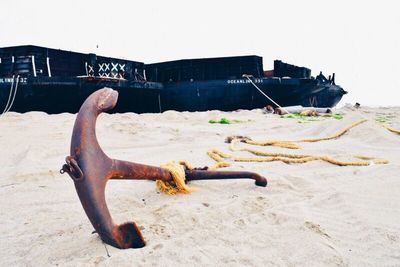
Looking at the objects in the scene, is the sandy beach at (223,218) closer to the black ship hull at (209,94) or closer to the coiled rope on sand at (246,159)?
the coiled rope on sand at (246,159)

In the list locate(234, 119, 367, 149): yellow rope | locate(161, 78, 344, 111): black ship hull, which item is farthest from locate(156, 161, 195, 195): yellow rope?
locate(161, 78, 344, 111): black ship hull

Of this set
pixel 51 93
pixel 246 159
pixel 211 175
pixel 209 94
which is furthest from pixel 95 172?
pixel 209 94

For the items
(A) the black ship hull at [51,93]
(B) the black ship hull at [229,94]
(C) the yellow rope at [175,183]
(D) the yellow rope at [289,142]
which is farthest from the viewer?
(B) the black ship hull at [229,94]

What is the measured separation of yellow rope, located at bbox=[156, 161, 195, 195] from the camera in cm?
206

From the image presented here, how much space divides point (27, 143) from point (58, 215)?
8.26 ft

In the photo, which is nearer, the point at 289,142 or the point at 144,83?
the point at 289,142

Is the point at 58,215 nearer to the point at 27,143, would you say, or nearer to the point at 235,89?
the point at 27,143

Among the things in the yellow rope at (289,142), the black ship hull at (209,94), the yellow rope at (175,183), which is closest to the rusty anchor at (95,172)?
the yellow rope at (175,183)

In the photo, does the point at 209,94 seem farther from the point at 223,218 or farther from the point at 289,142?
the point at 223,218

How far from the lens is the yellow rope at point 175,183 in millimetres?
2057

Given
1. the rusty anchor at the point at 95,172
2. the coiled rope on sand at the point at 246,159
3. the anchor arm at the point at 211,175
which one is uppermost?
the rusty anchor at the point at 95,172

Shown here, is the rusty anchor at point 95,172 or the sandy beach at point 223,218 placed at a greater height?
the rusty anchor at point 95,172

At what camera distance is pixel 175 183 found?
2086 millimetres

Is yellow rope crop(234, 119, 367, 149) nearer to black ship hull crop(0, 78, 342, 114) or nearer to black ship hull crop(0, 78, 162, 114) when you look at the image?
black ship hull crop(0, 78, 342, 114)
